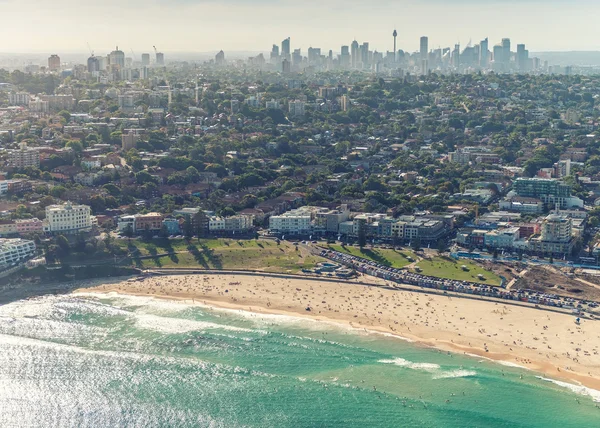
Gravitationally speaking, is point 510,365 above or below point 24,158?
below

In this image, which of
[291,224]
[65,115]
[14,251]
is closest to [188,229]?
[291,224]

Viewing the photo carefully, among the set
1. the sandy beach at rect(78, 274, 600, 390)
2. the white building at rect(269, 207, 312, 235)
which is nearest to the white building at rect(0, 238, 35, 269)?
the sandy beach at rect(78, 274, 600, 390)

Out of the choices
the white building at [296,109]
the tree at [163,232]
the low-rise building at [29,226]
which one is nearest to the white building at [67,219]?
the low-rise building at [29,226]

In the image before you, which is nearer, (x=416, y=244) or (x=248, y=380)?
(x=248, y=380)

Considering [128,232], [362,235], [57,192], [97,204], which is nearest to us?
[362,235]

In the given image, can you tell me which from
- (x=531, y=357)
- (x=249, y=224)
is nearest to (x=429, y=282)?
(x=531, y=357)

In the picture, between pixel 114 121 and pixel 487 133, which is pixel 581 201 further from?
pixel 114 121

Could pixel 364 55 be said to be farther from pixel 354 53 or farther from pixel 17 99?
pixel 17 99

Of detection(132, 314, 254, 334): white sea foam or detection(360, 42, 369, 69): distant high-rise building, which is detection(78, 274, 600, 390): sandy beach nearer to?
detection(132, 314, 254, 334): white sea foam
